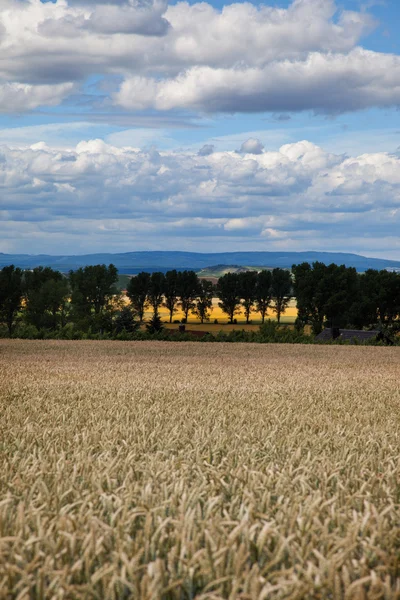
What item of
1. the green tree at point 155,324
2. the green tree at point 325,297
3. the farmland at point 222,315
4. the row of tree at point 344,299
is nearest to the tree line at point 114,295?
the farmland at point 222,315

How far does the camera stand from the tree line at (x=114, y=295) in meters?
80.8

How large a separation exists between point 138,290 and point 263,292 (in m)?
18.6

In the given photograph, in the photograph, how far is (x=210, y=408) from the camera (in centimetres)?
786

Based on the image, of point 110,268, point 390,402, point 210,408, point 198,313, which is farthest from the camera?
point 198,313

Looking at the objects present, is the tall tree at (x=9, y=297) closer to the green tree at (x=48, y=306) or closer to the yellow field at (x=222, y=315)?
the green tree at (x=48, y=306)

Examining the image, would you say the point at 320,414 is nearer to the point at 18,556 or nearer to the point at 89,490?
the point at 89,490

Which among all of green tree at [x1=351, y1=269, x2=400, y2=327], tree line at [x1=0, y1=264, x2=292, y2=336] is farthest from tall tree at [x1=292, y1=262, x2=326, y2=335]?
tree line at [x1=0, y1=264, x2=292, y2=336]

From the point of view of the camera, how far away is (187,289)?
106 meters

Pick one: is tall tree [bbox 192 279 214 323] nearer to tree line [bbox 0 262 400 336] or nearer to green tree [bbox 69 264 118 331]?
tree line [bbox 0 262 400 336]

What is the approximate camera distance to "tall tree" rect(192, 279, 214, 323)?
10707cm

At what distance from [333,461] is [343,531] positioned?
146 cm

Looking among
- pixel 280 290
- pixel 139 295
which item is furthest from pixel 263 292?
pixel 139 295

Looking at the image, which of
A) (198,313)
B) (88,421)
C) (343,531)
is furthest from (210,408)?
(198,313)

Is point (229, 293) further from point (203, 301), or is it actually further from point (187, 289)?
point (187, 289)
